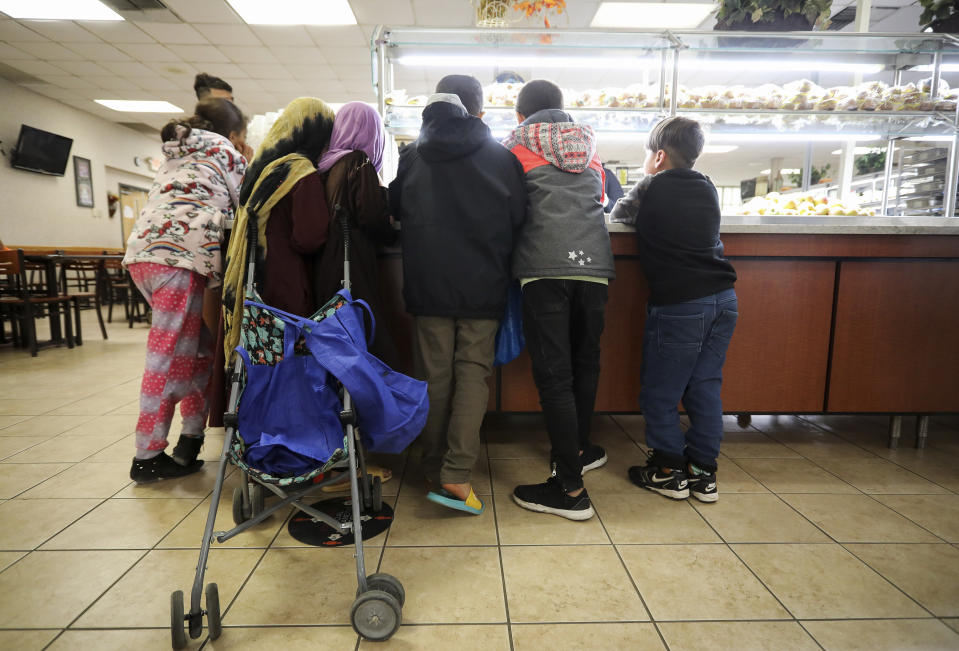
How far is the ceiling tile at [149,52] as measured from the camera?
258 inches

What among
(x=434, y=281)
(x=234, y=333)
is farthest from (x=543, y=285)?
(x=234, y=333)

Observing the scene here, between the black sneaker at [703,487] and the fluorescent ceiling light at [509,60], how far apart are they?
7.45 ft

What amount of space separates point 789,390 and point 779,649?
1.48 meters

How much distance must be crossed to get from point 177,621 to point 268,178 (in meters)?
1.24

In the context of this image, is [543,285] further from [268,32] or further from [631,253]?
[268,32]

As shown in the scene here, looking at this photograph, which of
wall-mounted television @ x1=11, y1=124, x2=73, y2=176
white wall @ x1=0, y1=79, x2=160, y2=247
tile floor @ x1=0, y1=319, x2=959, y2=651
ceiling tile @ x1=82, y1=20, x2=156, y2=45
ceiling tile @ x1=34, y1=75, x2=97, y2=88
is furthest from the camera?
wall-mounted television @ x1=11, y1=124, x2=73, y2=176

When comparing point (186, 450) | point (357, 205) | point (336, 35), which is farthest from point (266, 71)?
point (357, 205)

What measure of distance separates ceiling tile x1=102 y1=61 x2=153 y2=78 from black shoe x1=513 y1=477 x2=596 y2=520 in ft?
27.2

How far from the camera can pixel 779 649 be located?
48.0 inches

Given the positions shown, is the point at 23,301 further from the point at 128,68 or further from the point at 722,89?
the point at 722,89

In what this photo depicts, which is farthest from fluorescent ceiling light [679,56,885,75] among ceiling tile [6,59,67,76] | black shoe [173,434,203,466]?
ceiling tile [6,59,67,76]

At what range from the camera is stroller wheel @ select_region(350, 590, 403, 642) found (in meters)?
1.23

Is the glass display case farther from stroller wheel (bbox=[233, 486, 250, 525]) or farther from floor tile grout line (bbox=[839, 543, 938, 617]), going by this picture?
floor tile grout line (bbox=[839, 543, 938, 617])

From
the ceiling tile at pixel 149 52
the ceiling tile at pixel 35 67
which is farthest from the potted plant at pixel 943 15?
the ceiling tile at pixel 35 67
